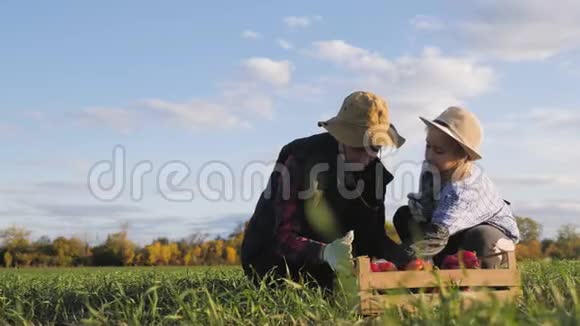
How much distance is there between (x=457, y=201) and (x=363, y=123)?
2.72 feet

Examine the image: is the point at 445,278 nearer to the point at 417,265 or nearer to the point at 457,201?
the point at 417,265

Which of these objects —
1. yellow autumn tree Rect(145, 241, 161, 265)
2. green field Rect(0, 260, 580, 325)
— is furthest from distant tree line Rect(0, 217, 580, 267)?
green field Rect(0, 260, 580, 325)

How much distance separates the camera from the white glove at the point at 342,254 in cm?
466

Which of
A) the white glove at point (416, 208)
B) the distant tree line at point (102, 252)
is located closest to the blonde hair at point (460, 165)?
the white glove at point (416, 208)

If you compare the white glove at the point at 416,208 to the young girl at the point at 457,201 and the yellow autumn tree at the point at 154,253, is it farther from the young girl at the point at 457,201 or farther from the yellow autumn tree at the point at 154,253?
the yellow autumn tree at the point at 154,253

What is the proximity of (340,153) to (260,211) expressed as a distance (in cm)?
78

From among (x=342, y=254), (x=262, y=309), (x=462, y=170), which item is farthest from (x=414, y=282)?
(x=462, y=170)

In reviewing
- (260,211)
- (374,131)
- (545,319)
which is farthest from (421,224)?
(545,319)

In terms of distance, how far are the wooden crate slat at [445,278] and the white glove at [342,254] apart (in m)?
0.24

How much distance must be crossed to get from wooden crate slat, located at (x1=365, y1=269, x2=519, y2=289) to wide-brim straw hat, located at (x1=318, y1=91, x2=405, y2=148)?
45.7 inches

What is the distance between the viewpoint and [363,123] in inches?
211

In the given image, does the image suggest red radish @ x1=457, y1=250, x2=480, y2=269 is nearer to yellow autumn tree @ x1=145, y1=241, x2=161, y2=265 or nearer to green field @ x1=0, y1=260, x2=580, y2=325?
green field @ x1=0, y1=260, x2=580, y2=325

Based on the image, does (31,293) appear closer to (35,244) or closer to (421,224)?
(421,224)

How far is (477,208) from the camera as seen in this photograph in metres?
5.33
